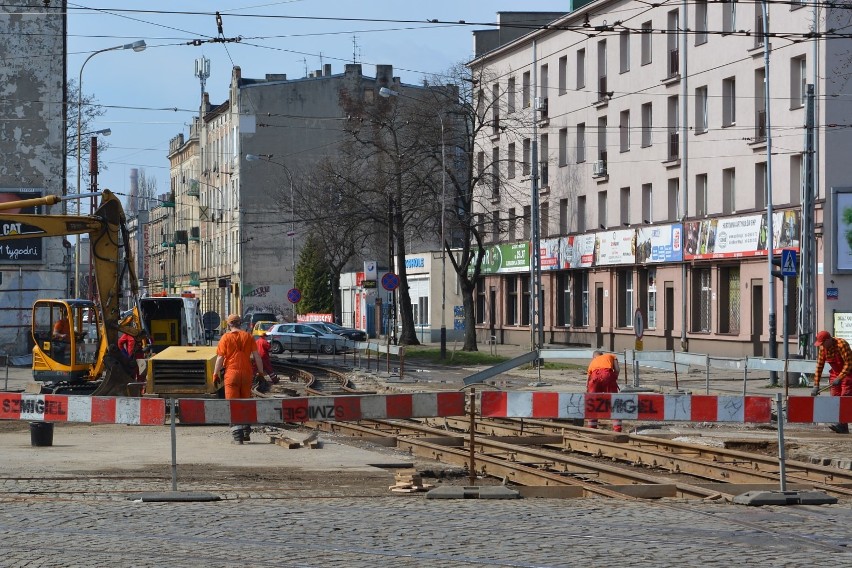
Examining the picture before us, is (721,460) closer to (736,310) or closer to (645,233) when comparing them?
(736,310)

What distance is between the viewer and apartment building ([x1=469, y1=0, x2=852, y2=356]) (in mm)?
40594

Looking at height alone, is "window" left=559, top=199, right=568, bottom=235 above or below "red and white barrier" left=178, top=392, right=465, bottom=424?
above

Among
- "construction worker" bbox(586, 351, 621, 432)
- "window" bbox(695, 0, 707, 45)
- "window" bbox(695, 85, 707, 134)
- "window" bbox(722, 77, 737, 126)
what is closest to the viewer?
"construction worker" bbox(586, 351, 621, 432)

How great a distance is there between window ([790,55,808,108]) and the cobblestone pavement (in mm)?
31380

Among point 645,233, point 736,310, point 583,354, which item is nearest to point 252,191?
point 645,233

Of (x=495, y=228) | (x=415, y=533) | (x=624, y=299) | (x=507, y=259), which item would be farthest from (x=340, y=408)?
(x=507, y=259)

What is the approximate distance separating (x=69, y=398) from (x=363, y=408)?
307 centimetres

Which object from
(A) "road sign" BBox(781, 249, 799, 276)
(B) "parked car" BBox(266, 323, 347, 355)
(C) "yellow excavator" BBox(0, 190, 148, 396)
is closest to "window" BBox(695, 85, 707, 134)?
(B) "parked car" BBox(266, 323, 347, 355)

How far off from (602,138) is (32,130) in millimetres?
22002

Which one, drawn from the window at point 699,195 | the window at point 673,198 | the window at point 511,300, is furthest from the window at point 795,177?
the window at point 511,300

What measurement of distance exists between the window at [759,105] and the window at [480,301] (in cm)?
2626

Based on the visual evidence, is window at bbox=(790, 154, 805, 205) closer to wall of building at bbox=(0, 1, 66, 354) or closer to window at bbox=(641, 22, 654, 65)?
window at bbox=(641, 22, 654, 65)

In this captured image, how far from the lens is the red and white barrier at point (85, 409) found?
45.0 feet

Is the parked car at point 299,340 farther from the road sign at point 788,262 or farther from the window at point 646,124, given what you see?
the road sign at point 788,262
